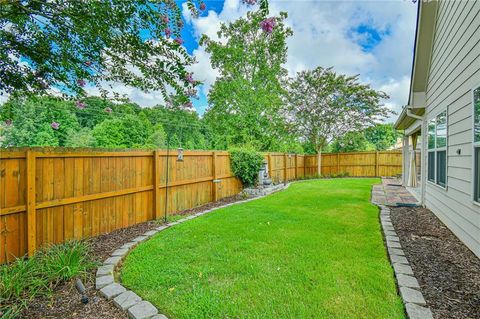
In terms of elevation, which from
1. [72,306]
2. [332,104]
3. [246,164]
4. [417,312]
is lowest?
[72,306]

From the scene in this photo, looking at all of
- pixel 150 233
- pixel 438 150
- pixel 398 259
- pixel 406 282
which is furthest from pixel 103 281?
pixel 438 150

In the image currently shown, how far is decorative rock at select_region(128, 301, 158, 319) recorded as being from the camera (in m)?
1.99

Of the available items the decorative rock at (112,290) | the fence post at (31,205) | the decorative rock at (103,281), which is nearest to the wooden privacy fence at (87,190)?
the fence post at (31,205)

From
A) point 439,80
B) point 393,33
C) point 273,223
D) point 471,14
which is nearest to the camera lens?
point 471,14

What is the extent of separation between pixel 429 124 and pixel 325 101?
10.5 m

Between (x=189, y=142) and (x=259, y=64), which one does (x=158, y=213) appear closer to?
(x=259, y=64)

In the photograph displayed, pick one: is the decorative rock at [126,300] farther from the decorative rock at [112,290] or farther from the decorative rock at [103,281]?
the decorative rock at [103,281]

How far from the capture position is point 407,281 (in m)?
2.48

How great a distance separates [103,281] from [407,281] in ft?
10.1

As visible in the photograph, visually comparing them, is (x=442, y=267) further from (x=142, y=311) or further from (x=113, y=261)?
(x=113, y=261)

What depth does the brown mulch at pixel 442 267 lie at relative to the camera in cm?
211

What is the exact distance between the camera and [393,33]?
7.54 metres

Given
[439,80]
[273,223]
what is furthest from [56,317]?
[439,80]

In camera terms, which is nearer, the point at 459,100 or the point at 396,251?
the point at 396,251
